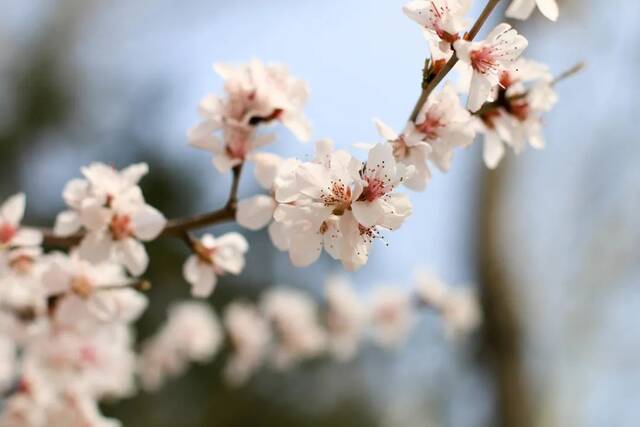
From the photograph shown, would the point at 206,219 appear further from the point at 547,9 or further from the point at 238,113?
the point at 547,9

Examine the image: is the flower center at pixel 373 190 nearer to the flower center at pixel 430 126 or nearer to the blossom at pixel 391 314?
the flower center at pixel 430 126

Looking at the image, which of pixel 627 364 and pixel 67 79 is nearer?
pixel 627 364

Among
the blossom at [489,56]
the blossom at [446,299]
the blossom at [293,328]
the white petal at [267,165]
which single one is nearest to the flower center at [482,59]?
Result: the blossom at [489,56]

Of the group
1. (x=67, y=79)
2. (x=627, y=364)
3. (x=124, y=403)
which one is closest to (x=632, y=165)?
(x=627, y=364)

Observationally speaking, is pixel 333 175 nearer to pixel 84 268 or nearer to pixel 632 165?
pixel 84 268

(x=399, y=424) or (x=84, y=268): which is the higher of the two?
(x=84, y=268)

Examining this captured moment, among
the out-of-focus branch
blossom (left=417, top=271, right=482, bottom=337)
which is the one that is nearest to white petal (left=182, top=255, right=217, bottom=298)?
blossom (left=417, top=271, right=482, bottom=337)
